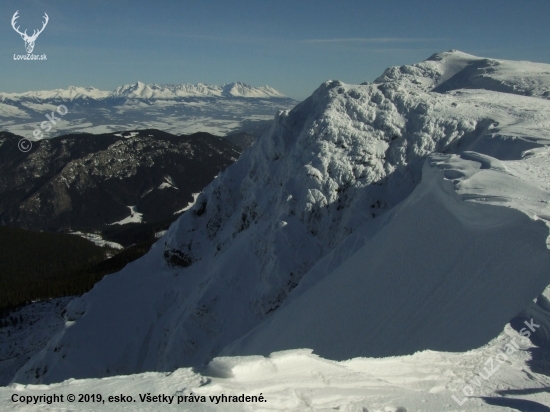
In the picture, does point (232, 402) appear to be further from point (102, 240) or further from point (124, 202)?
point (124, 202)

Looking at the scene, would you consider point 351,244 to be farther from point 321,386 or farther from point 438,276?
point 321,386

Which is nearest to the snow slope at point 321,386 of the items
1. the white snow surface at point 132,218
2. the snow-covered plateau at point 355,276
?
the snow-covered plateau at point 355,276

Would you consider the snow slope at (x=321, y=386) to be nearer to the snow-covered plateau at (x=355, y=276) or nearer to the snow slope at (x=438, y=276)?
the snow-covered plateau at (x=355, y=276)

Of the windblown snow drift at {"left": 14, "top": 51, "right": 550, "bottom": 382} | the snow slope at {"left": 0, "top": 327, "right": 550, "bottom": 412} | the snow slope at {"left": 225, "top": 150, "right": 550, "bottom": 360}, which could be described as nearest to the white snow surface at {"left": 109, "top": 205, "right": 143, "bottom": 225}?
Answer: the windblown snow drift at {"left": 14, "top": 51, "right": 550, "bottom": 382}

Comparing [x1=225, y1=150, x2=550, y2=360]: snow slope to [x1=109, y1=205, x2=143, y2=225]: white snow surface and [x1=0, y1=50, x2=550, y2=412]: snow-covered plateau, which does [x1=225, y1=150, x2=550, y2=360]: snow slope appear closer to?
[x1=0, y1=50, x2=550, y2=412]: snow-covered plateau

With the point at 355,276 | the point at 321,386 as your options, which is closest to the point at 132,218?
the point at 355,276

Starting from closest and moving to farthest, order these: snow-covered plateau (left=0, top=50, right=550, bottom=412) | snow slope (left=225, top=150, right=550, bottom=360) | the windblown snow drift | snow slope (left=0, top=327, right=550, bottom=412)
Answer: snow slope (left=0, top=327, right=550, bottom=412)
snow-covered plateau (left=0, top=50, right=550, bottom=412)
snow slope (left=225, top=150, right=550, bottom=360)
the windblown snow drift
